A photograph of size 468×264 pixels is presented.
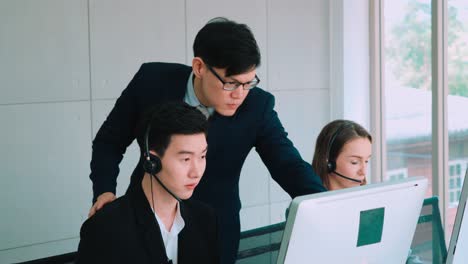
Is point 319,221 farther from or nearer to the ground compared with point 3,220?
farther from the ground

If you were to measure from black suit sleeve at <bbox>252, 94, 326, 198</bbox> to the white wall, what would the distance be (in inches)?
63.1

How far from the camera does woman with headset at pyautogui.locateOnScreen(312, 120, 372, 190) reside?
3014 mm

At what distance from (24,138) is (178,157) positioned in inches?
73.5

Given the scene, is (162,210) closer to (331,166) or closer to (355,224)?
(355,224)

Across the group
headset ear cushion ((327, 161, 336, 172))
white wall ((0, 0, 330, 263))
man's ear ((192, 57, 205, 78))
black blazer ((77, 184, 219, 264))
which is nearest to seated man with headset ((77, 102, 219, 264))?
black blazer ((77, 184, 219, 264))

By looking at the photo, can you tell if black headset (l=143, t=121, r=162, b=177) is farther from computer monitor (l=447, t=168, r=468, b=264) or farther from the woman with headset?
the woman with headset

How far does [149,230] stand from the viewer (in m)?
2.17

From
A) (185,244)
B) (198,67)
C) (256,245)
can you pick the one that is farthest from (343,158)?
(185,244)

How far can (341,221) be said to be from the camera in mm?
1763

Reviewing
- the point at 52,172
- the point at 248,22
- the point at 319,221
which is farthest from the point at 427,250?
the point at 248,22

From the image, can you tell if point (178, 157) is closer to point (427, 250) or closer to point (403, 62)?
point (427, 250)

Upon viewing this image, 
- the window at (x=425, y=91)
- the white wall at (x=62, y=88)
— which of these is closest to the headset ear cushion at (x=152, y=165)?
the white wall at (x=62, y=88)

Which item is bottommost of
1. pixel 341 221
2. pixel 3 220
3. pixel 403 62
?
pixel 3 220

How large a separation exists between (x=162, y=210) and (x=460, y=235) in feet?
2.50
